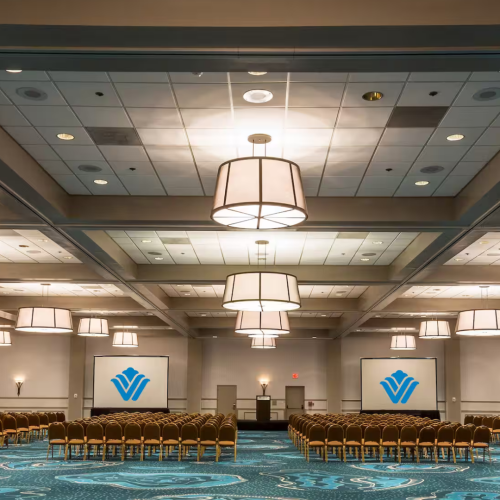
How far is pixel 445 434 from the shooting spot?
1644cm

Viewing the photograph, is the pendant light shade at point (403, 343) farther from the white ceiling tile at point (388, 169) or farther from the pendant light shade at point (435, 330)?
the white ceiling tile at point (388, 169)

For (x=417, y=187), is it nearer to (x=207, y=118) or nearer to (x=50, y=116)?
(x=207, y=118)

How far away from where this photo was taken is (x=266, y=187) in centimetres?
748

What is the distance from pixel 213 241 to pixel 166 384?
19.7 m

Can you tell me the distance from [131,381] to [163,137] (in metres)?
26.1

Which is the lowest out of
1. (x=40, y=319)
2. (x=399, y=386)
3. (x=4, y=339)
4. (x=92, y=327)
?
(x=399, y=386)

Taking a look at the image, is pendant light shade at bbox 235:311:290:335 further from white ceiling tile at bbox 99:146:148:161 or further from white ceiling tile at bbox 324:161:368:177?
white ceiling tile at bbox 99:146:148:161

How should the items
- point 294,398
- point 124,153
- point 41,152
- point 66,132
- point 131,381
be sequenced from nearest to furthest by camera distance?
point 66,132 < point 41,152 < point 124,153 < point 131,381 < point 294,398

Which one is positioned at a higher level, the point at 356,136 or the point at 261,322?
the point at 356,136

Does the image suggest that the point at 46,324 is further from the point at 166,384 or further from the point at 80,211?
the point at 166,384

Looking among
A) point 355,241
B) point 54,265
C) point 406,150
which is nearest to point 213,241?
point 355,241

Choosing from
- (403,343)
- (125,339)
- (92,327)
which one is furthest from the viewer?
(403,343)

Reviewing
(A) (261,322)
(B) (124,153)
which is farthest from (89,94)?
(A) (261,322)

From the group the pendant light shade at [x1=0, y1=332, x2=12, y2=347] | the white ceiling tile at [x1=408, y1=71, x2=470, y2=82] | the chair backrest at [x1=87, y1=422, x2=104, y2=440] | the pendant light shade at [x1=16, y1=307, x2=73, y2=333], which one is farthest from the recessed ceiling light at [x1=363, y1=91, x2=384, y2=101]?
the pendant light shade at [x1=0, y1=332, x2=12, y2=347]
